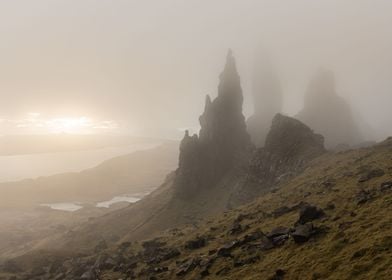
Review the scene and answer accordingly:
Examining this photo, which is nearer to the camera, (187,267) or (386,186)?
(386,186)

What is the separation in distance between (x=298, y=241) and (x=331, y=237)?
416 centimetres

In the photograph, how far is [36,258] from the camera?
12369 centimetres

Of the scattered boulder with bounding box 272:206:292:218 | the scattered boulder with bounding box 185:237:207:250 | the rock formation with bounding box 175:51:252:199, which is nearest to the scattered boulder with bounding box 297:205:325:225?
the scattered boulder with bounding box 272:206:292:218

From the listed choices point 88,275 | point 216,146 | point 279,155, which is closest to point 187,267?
point 88,275

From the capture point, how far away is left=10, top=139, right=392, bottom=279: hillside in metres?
43.2

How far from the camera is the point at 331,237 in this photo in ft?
161

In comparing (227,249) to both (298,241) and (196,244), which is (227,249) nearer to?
→ (298,241)

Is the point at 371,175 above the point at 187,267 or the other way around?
above

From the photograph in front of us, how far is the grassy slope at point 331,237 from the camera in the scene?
135ft

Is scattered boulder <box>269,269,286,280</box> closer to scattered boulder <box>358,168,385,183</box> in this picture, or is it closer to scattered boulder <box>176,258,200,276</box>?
scattered boulder <box>176,258,200,276</box>

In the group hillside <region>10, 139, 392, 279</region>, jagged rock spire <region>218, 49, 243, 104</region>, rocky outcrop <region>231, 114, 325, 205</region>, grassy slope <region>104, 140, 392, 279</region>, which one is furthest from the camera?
jagged rock spire <region>218, 49, 243, 104</region>

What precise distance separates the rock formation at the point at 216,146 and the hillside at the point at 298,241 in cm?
6675

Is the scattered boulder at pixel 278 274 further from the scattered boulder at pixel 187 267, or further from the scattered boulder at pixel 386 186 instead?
the scattered boulder at pixel 386 186

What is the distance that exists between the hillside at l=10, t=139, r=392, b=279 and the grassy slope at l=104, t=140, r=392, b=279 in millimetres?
91
